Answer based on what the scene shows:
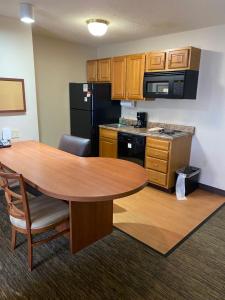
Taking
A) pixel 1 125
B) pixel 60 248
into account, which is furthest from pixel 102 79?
pixel 60 248

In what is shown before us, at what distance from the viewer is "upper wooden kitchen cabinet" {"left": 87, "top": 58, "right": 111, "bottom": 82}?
13.9ft

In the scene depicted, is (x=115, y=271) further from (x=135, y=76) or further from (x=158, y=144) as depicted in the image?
(x=135, y=76)

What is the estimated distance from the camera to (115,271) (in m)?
1.88

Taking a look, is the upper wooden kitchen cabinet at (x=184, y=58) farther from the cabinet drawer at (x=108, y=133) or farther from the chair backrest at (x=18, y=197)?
the chair backrest at (x=18, y=197)

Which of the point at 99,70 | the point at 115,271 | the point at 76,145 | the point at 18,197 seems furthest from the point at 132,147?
the point at 18,197

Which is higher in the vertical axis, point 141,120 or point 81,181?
point 141,120

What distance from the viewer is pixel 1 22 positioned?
113 inches

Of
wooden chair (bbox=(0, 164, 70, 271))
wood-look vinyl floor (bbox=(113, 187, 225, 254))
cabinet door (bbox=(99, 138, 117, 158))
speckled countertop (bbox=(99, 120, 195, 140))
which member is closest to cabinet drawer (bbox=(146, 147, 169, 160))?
speckled countertop (bbox=(99, 120, 195, 140))

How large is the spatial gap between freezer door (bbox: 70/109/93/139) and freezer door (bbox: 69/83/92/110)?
0.34 feet

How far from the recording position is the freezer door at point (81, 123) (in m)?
4.17

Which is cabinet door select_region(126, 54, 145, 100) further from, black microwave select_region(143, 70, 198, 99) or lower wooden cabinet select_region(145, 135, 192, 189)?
lower wooden cabinet select_region(145, 135, 192, 189)

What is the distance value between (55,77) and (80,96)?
2.00 ft

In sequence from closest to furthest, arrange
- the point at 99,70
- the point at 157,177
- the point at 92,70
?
the point at 157,177
the point at 99,70
the point at 92,70

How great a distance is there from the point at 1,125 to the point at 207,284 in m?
3.01
